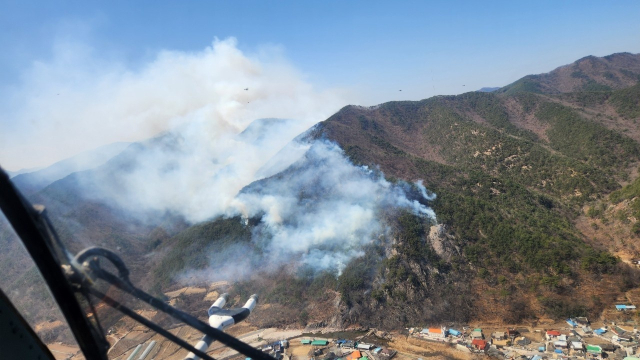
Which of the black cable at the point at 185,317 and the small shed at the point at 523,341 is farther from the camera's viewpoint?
the small shed at the point at 523,341

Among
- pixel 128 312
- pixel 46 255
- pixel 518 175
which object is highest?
pixel 46 255

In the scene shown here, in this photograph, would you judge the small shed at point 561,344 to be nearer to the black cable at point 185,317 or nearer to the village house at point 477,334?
the village house at point 477,334

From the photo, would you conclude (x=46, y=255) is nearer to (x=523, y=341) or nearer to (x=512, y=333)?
(x=523, y=341)

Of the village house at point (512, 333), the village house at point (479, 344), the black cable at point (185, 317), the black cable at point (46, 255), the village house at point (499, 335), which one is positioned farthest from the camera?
the village house at point (512, 333)

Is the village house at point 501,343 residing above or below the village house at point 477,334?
below

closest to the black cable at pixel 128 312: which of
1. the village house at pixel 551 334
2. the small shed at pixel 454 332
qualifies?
the small shed at pixel 454 332

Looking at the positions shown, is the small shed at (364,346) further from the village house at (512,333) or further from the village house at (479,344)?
the village house at (512,333)

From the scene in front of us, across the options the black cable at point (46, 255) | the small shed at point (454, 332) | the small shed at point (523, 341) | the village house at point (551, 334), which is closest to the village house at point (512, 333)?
the small shed at point (523, 341)

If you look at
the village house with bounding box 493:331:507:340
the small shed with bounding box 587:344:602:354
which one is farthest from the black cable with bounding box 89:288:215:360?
the small shed with bounding box 587:344:602:354

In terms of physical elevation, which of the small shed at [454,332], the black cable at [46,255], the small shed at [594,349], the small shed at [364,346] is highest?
the black cable at [46,255]

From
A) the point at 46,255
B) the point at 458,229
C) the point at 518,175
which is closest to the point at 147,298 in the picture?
the point at 46,255

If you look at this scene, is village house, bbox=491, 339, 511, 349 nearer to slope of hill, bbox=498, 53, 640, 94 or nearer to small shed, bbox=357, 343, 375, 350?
small shed, bbox=357, 343, 375, 350

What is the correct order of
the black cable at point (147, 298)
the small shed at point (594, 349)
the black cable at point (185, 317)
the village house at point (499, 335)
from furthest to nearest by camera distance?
1. the village house at point (499, 335)
2. the small shed at point (594, 349)
3. the black cable at point (185, 317)
4. the black cable at point (147, 298)
